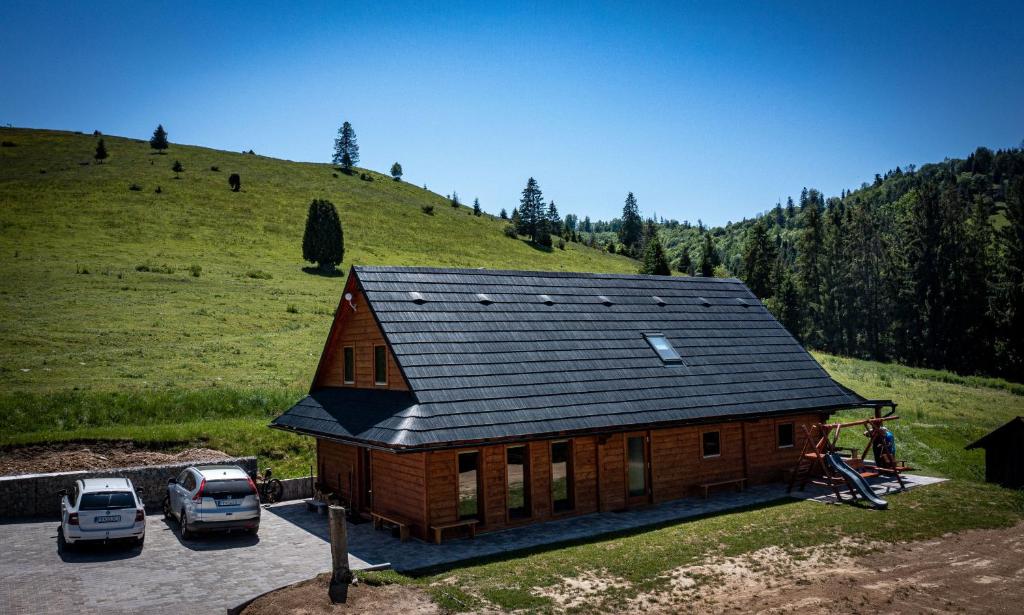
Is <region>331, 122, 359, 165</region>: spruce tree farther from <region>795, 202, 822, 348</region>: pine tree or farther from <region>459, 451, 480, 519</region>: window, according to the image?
<region>459, 451, 480, 519</region>: window

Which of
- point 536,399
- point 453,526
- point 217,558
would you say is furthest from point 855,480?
point 217,558

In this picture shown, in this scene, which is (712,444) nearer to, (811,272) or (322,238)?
(322,238)

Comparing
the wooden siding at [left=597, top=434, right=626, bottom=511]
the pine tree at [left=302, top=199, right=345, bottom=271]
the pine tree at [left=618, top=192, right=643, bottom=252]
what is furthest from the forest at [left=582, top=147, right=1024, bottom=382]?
the wooden siding at [left=597, top=434, right=626, bottom=511]

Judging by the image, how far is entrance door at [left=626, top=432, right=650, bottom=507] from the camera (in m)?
20.0

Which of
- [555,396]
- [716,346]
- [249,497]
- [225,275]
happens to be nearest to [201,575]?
[249,497]

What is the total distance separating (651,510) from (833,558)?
544 centimetres

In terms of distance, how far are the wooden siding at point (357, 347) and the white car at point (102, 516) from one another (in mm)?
6586

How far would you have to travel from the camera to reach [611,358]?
70.0ft

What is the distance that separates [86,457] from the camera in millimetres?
22016

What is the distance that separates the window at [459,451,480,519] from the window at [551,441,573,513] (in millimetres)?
2303

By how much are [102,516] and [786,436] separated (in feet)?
65.2

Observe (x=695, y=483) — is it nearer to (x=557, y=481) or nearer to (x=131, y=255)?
(x=557, y=481)

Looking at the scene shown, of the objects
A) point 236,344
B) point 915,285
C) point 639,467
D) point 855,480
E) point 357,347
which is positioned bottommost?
point 855,480

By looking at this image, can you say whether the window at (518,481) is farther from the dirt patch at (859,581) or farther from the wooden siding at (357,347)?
the dirt patch at (859,581)
